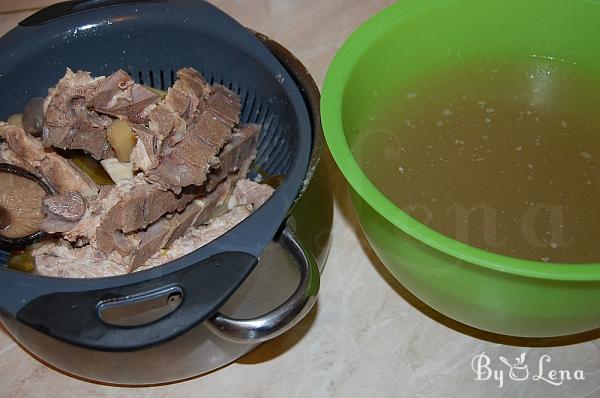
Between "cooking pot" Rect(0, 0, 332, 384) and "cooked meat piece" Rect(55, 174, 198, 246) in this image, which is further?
"cooked meat piece" Rect(55, 174, 198, 246)

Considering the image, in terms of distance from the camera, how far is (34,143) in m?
1.15

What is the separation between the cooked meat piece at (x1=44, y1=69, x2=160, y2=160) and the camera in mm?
1117

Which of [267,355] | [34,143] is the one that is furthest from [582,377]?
[34,143]

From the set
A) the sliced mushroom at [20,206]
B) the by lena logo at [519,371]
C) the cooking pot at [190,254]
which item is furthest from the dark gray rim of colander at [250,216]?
the by lena logo at [519,371]

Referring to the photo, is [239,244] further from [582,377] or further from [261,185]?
[582,377]

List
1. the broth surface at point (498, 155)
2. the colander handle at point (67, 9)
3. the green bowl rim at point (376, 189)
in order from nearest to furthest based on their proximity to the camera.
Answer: the green bowl rim at point (376, 189), the broth surface at point (498, 155), the colander handle at point (67, 9)

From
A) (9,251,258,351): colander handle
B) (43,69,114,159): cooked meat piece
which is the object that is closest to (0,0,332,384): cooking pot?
(9,251,258,351): colander handle

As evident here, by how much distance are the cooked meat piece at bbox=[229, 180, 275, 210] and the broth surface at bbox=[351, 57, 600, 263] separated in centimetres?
19

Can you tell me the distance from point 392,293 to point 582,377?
0.32 m

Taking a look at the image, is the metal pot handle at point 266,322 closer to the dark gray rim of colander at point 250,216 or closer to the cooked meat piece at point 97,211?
the dark gray rim of colander at point 250,216

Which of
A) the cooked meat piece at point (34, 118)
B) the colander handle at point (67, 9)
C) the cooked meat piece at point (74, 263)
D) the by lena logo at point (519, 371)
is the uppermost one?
the colander handle at point (67, 9)

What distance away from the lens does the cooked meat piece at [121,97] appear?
1.12 m

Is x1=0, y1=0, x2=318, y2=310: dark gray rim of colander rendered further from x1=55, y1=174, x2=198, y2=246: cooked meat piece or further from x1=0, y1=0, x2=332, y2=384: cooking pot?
x1=55, y1=174, x2=198, y2=246: cooked meat piece

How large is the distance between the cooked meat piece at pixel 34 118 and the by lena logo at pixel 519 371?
2.65 feet
